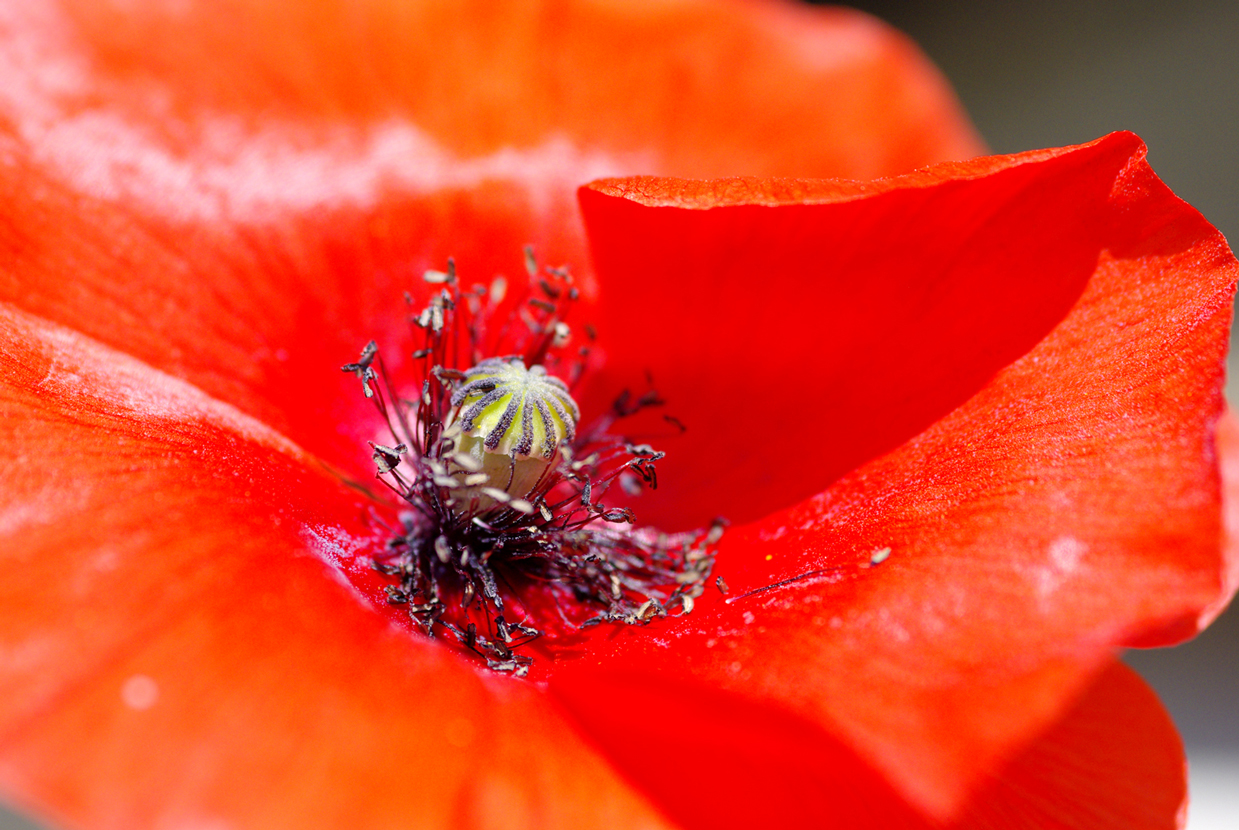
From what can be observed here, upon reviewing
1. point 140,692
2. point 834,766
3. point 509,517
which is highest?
point 509,517

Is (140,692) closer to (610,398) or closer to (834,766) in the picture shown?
(834,766)

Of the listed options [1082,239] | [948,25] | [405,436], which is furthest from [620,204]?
[948,25]

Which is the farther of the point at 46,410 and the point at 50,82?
the point at 50,82

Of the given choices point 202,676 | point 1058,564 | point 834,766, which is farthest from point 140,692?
point 1058,564

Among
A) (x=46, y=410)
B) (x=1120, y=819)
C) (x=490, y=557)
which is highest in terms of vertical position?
(x=490, y=557)

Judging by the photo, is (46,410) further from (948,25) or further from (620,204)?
(948,25)

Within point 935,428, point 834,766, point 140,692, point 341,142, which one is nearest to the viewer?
point 140,692
